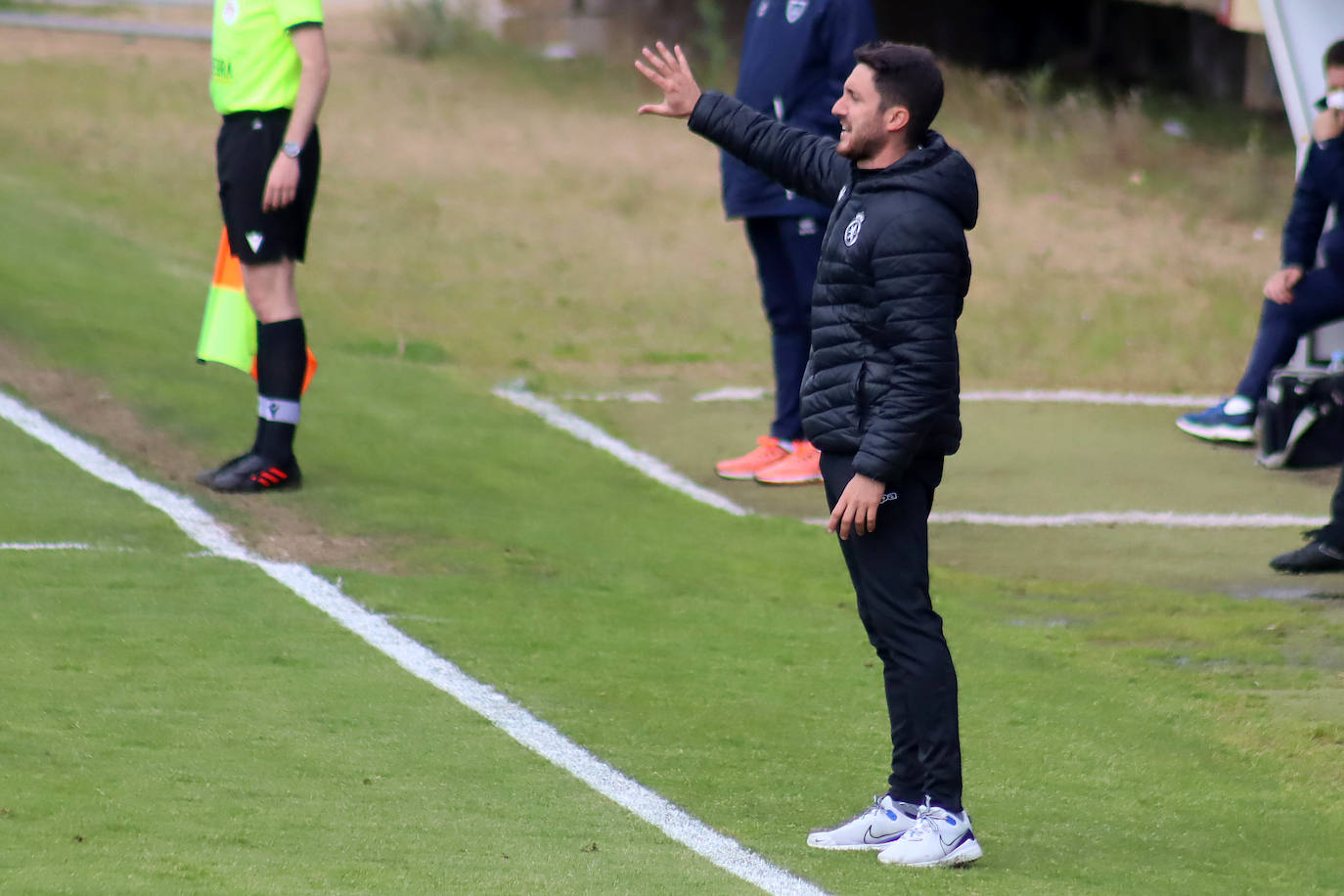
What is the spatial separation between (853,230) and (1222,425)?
5813mm

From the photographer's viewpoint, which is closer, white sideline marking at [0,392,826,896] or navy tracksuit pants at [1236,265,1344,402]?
white sideline marking at [0,392,826,896]

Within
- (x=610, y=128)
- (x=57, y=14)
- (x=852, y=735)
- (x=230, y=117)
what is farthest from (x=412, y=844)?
(x=57, y=14)

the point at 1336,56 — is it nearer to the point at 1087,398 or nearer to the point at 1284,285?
the point at 1284,285

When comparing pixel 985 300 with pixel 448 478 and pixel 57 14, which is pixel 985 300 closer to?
pixel 448 478

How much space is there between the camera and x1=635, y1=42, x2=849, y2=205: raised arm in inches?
170

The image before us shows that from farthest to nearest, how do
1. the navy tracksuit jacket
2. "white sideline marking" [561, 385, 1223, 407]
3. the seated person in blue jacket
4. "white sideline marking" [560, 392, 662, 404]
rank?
"white sideline marking" [561, 385, 1223, 407], "white sideline marking" [560, 392, 662, 404], the seated person in blue jacket, the navy tracksuit jacket

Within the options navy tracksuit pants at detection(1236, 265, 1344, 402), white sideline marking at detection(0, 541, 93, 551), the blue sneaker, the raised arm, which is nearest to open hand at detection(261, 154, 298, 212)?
white sideline marking at detection(0, 541, 93, 551)

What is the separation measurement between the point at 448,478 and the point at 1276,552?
3322 mm

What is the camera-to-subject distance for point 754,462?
8.27 m

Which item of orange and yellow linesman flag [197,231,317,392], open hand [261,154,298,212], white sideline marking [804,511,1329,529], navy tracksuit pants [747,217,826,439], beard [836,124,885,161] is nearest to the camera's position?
beard [836,124,885,161]

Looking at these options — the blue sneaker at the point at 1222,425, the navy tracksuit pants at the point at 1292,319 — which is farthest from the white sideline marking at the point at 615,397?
the navy tracksuit pants at the point at 1292,319

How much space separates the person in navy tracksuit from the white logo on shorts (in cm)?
368

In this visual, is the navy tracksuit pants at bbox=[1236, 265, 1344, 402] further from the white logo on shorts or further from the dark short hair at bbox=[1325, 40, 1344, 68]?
the white logo on shorts

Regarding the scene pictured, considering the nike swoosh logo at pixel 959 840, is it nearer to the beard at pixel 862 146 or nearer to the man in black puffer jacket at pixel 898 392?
the man in black puffer jacket at pixel 898 392
